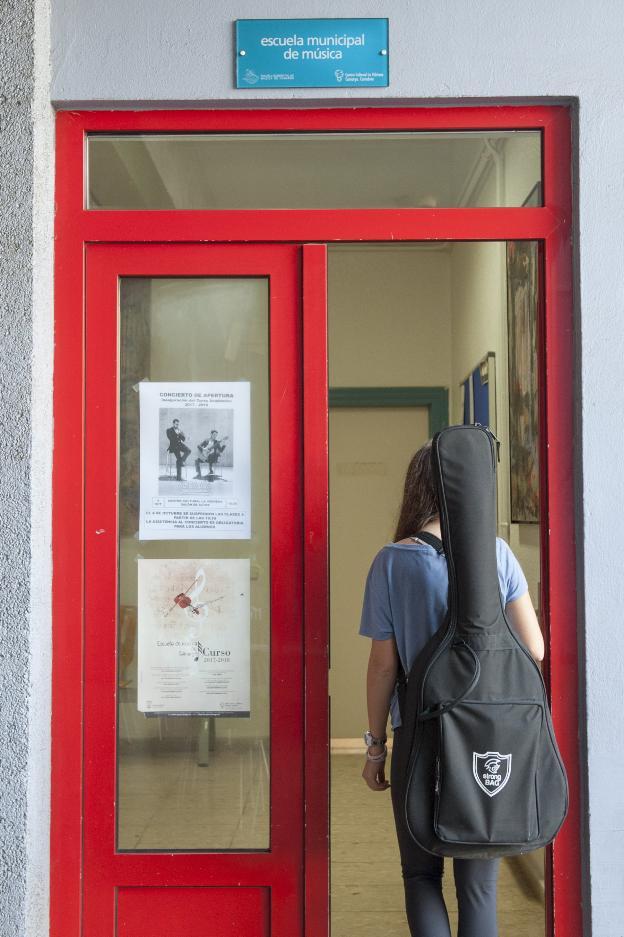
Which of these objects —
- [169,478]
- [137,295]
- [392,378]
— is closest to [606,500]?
[169,478]

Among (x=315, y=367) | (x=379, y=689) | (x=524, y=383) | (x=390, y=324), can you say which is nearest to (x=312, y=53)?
(x=315, y=367)

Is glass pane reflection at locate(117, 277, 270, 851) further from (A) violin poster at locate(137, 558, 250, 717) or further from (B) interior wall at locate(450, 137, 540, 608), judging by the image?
(B) interior wall at locate(450, 137, 540, 608)

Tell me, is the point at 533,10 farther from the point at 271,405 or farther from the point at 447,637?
the point at 447,637

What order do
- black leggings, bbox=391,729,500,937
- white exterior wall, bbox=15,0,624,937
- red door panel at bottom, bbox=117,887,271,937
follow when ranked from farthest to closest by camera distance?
1. red door panel at bottom, bbox=117,887,271,937
2. white exterior wall, bbox=15,0,624,937
3. black leggings, bbox=391,729,500,937

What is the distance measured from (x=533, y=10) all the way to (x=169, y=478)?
1.86 meters

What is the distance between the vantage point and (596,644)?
2.89 meters

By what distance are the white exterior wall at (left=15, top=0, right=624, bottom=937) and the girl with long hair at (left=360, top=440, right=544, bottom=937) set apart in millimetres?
420

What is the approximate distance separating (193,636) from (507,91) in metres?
1.98

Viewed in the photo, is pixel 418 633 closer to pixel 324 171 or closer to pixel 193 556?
pixel 193 556

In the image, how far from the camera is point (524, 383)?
3.30m

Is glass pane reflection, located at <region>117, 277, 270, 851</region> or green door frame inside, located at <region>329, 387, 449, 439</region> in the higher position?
green door frame inside, located at <region>329, 387, 449, 439</region>

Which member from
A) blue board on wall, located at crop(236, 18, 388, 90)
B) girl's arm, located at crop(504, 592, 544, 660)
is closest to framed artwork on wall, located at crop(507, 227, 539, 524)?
girl's arm, located at crop(504, 592, 544, 660)

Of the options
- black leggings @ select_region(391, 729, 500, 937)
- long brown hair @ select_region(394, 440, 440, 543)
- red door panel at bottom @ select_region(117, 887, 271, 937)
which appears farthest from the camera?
red door panel at bottom @ select_region(117, 887, 271, 937)

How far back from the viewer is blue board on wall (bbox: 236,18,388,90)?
297 cm
